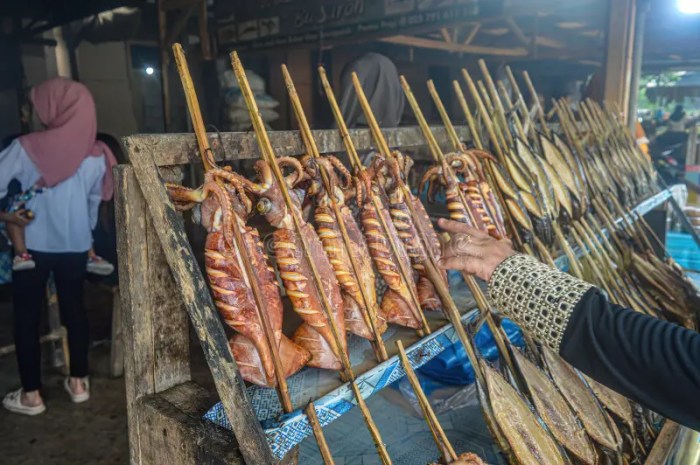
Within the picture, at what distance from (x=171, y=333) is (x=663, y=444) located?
1.93 metres

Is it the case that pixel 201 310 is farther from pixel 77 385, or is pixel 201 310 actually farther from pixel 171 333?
pixel 77 385

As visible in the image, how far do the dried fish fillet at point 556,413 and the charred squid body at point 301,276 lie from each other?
2.40ft

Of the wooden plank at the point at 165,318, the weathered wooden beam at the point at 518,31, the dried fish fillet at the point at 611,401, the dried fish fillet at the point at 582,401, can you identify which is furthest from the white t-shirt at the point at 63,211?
the weathered wooden beam at the point at 518,31

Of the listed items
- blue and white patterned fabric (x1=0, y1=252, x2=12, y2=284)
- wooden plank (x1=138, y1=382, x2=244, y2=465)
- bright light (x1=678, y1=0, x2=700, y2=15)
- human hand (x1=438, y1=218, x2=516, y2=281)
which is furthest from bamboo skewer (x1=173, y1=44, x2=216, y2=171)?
bright light (x1=678, y1=0, x2=700, y2=15)

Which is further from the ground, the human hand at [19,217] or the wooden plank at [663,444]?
the human hand at [19,217]

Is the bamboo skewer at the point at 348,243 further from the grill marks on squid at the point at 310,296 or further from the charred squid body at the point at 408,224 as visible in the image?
the charred squid body at the point at 408,224

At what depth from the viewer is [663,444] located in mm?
2111

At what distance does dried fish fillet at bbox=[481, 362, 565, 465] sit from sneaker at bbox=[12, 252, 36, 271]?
2.93 metres

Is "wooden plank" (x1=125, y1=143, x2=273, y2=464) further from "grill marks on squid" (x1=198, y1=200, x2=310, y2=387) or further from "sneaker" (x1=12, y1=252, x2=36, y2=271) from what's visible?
"sneaker" (x1=12, y1=252, x2=36, y2=271)

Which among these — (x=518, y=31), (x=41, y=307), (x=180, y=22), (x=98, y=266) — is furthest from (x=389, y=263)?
(x=518, y=31)

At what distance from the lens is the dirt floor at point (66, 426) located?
3.25m

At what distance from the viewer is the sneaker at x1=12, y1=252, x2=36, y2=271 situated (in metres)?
3.29

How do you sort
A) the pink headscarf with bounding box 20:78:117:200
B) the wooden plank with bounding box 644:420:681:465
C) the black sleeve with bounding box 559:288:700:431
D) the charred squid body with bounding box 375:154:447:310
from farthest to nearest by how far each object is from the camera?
the pink headscarf with bounding box 20:78:117:200
the wooden plank with bounding box 644:420:681:465
the charred squid body with bounding box 375:154:447:310
the black sleeve with bounding box 559:288:700:431

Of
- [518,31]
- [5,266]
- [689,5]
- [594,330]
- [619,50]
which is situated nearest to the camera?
[594,330]
